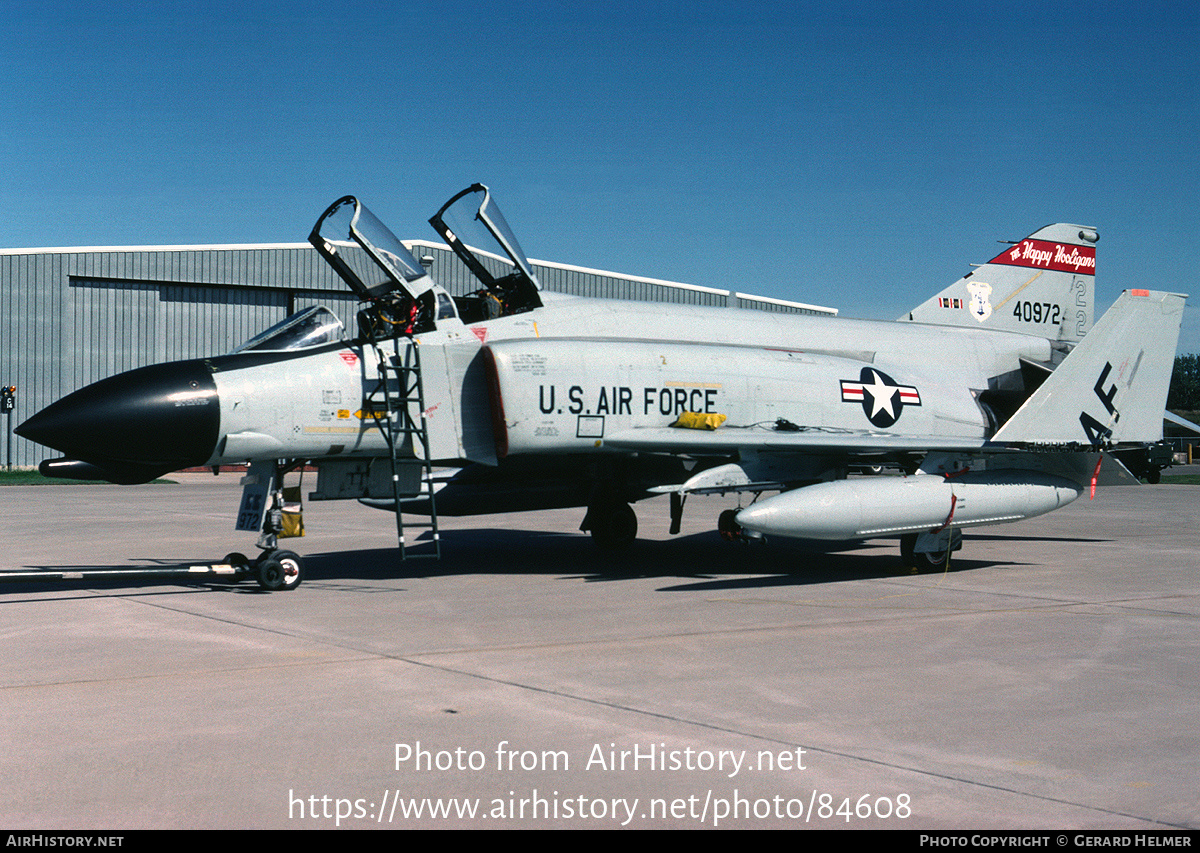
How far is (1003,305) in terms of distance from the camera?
15.6 metres

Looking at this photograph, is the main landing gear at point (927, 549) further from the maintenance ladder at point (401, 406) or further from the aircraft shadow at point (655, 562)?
the maintenance ladder at point (401, 406)

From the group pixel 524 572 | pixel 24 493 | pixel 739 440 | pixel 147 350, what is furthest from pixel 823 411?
pixel 147 350

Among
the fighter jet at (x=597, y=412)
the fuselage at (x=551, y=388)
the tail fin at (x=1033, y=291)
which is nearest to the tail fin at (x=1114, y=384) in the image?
the fighter jet at (x=597, y=412)

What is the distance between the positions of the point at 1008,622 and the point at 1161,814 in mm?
4367

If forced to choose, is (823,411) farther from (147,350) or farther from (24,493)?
(147,350)

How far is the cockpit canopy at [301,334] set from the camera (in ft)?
32.4

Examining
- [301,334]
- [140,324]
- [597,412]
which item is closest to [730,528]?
[597,412]

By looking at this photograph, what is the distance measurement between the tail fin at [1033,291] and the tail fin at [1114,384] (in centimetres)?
323

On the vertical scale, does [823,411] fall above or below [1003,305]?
below

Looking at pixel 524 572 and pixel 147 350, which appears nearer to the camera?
pixel 524 572

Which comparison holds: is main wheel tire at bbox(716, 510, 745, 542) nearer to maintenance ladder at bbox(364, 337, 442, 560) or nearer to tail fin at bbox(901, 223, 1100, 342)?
maintenance ladder at bbox(364, 337, 442, 560)

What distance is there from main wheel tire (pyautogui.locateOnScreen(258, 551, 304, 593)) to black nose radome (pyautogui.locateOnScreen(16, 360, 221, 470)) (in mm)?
1097

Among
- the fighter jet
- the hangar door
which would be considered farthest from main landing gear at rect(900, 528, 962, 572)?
the hangar door

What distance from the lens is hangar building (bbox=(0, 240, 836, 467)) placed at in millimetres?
38969
